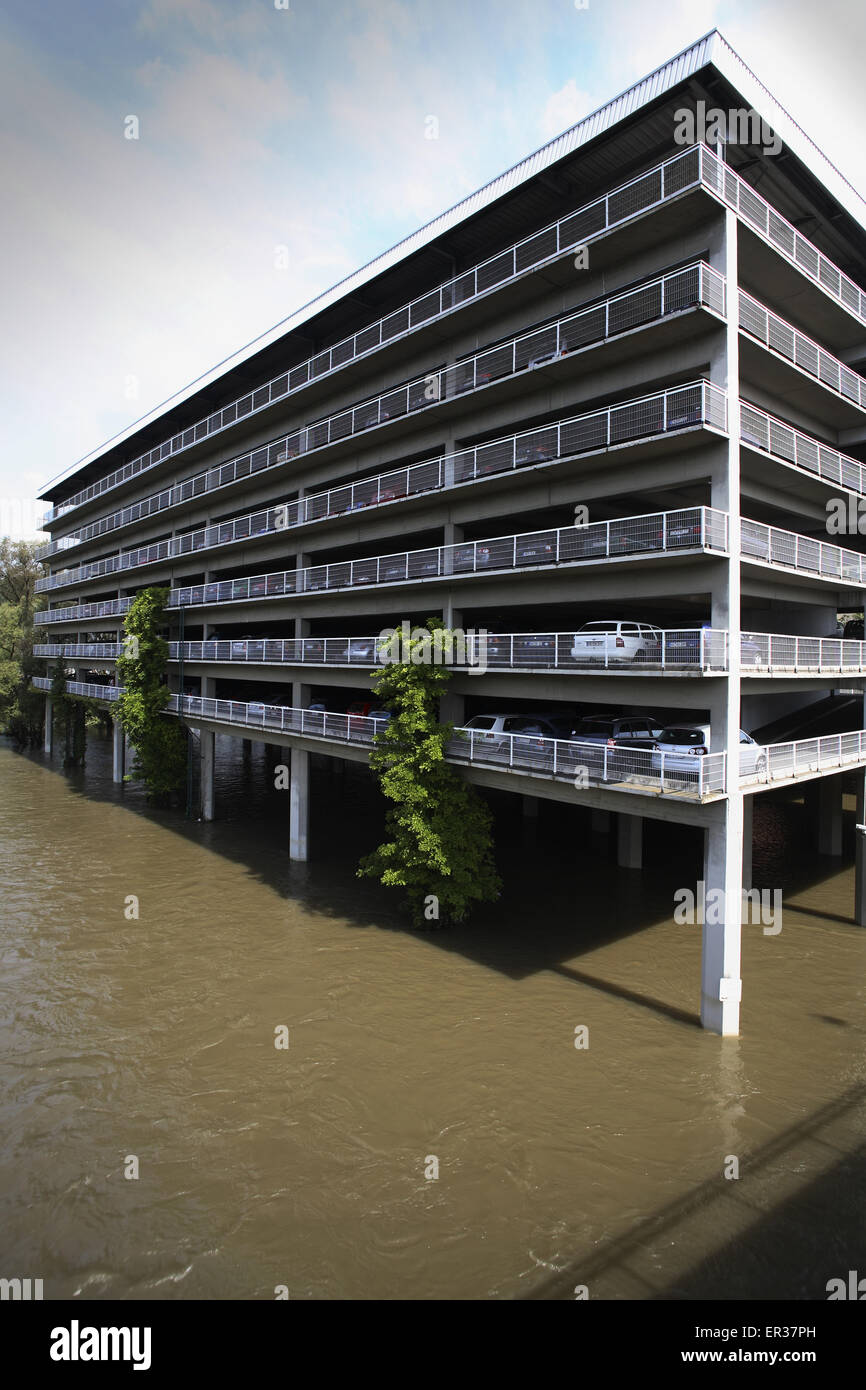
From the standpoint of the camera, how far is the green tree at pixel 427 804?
16.3 meters

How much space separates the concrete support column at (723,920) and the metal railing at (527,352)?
9.03m

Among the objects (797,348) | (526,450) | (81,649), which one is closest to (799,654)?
(797,348)

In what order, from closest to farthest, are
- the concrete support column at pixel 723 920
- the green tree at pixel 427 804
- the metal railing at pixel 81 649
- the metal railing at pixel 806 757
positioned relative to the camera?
the concrete support column at pixel 723 920 < the metal railing at pixel 806 757 < the green tree at pixel 427 804 < the metal railing at pixel 81 649

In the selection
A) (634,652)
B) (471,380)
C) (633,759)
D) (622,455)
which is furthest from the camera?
(471,380)

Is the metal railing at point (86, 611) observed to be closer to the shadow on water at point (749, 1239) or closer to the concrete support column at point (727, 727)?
the concrete support column at point (727, 727)

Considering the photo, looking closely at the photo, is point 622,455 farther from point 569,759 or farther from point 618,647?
point 569,759

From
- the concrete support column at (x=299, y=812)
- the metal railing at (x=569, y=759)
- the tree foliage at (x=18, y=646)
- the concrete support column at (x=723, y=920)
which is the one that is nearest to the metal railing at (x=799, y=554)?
the metal railing at (x=569, y=759)

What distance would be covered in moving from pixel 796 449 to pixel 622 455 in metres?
4.42

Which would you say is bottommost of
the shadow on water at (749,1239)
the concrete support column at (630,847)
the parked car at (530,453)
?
the shadow on water at (749,1239)

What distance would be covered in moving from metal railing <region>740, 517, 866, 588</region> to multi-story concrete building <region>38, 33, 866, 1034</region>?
0.29 ft

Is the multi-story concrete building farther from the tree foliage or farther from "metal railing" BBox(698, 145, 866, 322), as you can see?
the tree foliage

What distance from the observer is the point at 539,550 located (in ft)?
50.2
